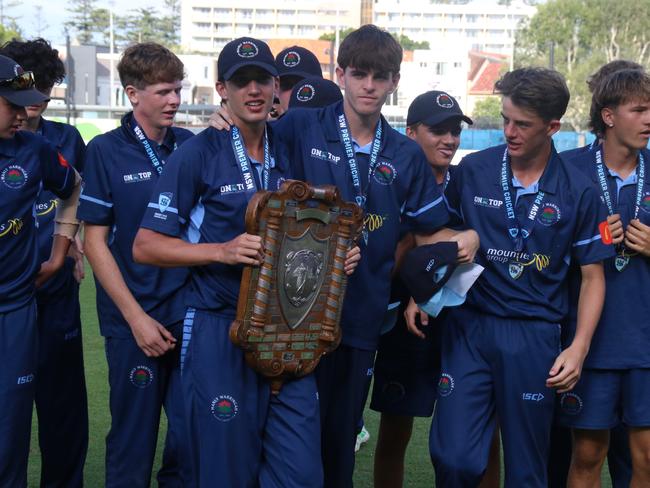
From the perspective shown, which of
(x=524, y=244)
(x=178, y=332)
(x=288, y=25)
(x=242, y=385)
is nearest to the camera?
(x=242, y=385)

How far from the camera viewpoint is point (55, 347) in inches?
220

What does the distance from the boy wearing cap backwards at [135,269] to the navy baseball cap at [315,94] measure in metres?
1.22

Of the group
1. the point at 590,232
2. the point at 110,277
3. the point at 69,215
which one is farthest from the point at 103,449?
the point at 590,232

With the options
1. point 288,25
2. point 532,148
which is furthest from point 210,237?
point 288,25

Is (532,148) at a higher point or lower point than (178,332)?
higher

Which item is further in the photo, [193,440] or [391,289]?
[391,289]

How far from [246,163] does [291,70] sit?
295 centimetres

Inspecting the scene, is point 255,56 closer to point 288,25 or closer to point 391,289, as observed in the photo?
point 391,289

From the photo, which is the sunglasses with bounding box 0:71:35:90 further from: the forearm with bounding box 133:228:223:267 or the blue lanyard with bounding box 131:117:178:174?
the forearm with bounding box 133:228:223:267

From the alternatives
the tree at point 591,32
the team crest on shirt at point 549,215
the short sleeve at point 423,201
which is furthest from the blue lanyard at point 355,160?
the tree at point 591,32

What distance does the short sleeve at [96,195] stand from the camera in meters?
5.16

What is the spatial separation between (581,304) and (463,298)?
0.57m

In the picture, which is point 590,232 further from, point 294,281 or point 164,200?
point 164,200

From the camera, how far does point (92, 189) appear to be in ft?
17.0
